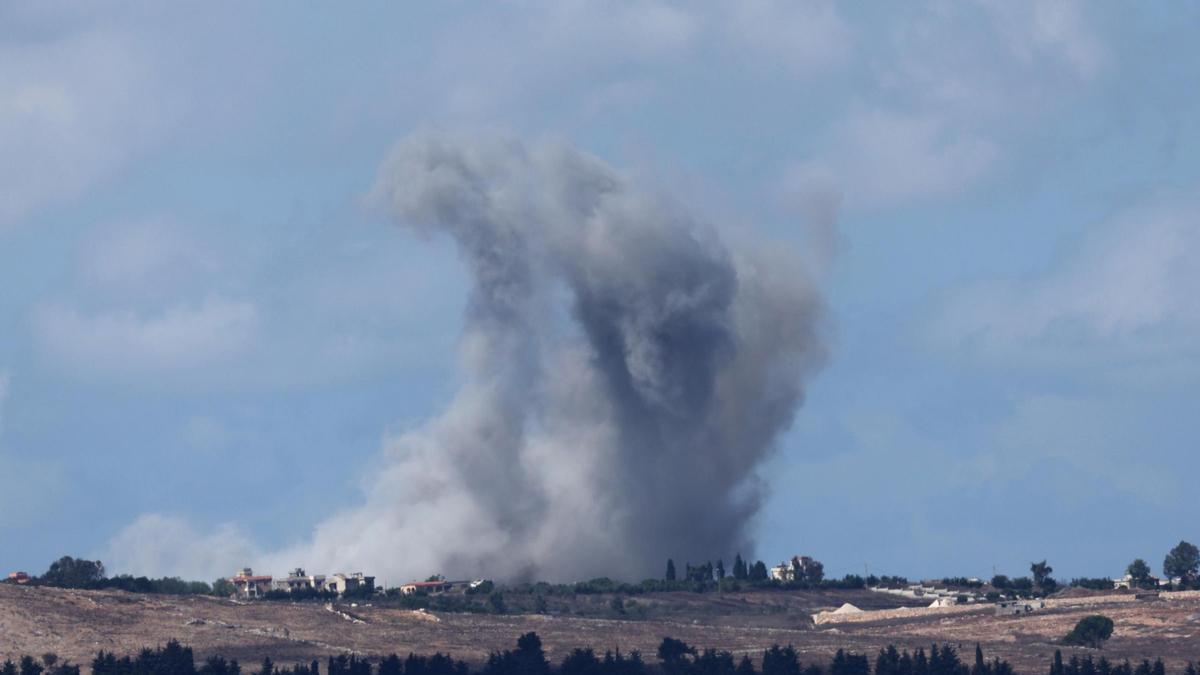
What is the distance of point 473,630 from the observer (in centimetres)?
13200

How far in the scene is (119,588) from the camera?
145 m

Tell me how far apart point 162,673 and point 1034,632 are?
6315 centimetres

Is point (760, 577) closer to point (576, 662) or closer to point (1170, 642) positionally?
point (1170, 642)

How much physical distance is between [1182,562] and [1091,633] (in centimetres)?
7027

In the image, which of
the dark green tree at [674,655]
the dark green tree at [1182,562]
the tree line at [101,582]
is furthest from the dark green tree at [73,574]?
the dark green tree at [1182,562]

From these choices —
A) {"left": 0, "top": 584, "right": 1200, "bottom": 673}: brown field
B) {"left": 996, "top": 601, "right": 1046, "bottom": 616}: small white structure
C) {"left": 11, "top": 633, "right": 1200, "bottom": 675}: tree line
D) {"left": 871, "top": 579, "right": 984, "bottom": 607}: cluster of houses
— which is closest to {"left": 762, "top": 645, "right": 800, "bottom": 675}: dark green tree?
{"left": 11, "top": 633, "right": 1200, "bottom": 675}: tree line

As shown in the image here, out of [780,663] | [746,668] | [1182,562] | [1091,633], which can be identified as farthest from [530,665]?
[1182,562]

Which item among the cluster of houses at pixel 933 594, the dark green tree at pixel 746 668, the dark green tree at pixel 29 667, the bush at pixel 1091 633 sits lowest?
the dark green tree at pixel 746 668

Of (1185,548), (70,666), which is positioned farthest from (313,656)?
(1185,548)

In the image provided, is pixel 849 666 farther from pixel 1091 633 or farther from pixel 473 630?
pixel 473 630

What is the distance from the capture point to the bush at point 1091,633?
4980 inches

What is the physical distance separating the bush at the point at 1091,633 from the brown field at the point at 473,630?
96 centimetres

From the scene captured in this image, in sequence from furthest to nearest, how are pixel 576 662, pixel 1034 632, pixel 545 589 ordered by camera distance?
pixel 545 589, pixel 1034 632, pixel 576 662

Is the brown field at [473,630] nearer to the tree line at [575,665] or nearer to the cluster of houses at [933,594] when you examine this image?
the tree line at [575,665]
